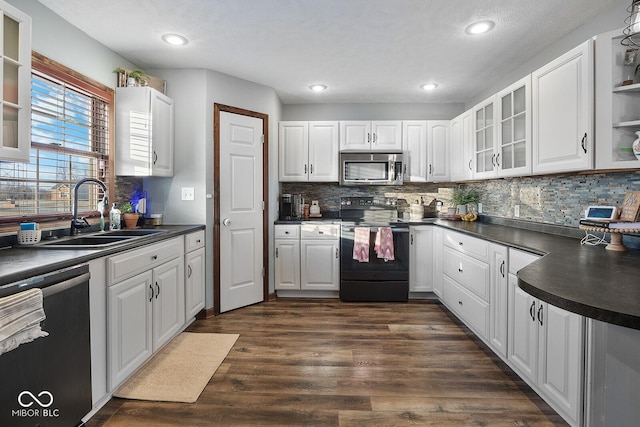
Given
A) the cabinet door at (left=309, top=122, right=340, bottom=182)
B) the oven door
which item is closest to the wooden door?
the cabinet door at (left=309, top=122, right=340, bottom=182)

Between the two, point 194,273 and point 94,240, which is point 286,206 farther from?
point 94,240

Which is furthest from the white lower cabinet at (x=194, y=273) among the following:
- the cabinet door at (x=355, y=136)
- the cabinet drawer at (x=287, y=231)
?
the cabinet door at (x=355, y=136)

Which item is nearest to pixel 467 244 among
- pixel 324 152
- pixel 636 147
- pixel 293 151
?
pixel 636 147

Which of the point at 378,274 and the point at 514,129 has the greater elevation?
the point at 514,129

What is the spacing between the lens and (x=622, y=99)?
5.62ft

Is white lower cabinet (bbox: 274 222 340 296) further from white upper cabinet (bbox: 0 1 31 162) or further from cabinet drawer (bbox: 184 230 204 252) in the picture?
white upper cabinet (bbox: 0 1 31 162)

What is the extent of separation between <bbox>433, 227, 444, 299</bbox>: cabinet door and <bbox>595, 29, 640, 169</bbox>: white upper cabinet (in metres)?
1.78

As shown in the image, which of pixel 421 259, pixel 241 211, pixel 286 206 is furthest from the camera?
pixel 286 206

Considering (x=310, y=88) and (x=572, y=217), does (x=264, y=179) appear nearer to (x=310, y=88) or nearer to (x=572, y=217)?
(x=310, y=88)

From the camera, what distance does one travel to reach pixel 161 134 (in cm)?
289

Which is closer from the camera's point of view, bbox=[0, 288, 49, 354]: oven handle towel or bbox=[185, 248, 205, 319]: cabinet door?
bbox=[0, 288, 49, 354]: oven handle towel

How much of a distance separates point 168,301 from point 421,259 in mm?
2544

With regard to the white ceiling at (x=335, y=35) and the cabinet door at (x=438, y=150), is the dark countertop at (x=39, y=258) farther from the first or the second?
the cabinet door at (x=438, y=150)

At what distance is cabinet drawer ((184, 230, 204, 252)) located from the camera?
8.97 ft
